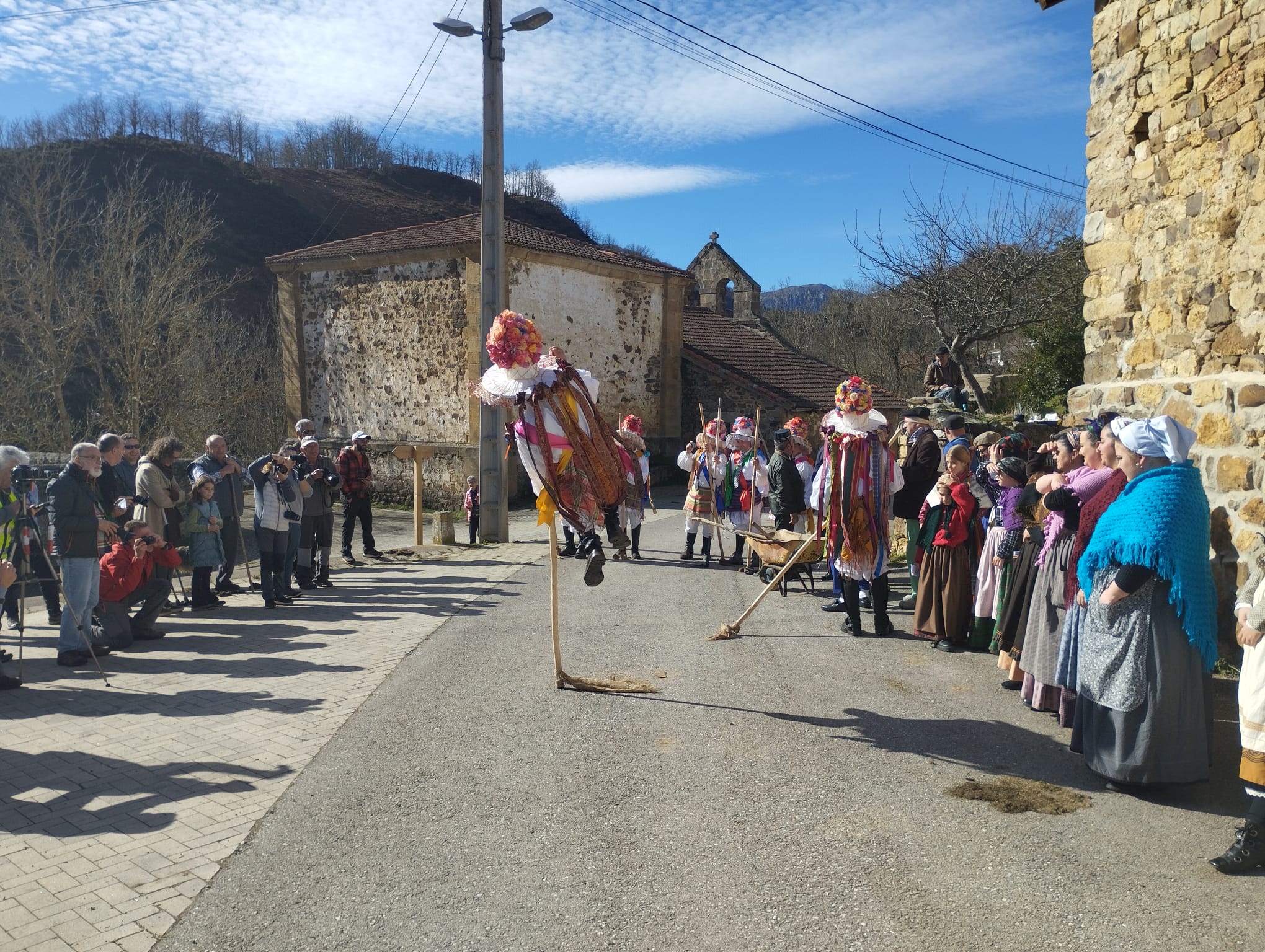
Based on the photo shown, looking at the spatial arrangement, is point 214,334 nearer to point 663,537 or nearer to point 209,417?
point 209,417

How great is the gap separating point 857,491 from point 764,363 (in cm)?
2168

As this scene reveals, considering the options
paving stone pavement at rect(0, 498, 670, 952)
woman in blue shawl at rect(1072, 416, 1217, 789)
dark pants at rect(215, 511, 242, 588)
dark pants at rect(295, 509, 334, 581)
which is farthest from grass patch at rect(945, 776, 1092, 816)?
dark pants at rect(215, 511, 242, 588)

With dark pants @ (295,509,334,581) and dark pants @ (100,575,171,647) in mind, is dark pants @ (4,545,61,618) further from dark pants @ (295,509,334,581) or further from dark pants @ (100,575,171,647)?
dark pants @ (295,509,334,581)

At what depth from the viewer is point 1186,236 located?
696 centimetres

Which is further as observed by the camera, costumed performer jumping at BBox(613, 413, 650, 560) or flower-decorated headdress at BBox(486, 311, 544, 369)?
costumed performer jumping at BBox(613, 413, 650, 560)

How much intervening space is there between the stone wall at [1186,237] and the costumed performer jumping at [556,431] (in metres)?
4.30

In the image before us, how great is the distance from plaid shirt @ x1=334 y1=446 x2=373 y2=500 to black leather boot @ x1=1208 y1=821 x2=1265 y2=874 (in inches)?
435

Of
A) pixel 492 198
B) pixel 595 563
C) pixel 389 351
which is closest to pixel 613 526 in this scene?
pixel 595 563

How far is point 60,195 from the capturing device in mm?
19250

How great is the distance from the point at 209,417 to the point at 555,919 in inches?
790

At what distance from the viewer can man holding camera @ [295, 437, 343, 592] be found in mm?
10789

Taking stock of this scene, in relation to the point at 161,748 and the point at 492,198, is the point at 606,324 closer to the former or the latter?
the point at 492,198

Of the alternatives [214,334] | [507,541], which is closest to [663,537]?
[507,541]

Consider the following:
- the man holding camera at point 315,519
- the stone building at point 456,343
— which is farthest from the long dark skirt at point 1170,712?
the stone building at point 456,343
